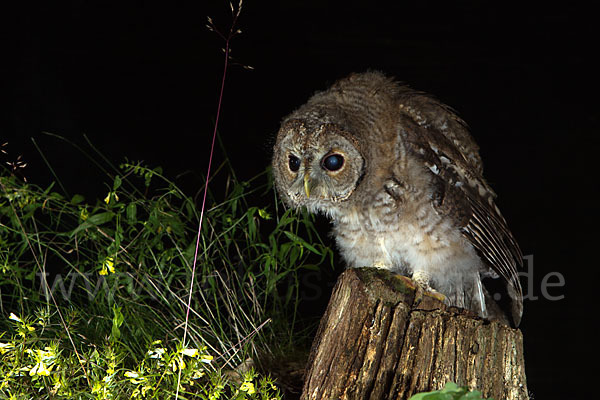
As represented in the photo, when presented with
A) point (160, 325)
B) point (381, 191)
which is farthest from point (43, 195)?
point (381, 191)

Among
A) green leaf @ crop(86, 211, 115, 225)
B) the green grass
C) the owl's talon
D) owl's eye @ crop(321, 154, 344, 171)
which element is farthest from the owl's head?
green leaf @ crop(86, 211, 115, 225)

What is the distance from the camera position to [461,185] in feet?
8.29

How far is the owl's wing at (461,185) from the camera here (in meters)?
2.49

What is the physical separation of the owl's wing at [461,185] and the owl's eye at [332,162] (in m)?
0.29

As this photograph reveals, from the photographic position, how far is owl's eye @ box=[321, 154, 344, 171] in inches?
92.3

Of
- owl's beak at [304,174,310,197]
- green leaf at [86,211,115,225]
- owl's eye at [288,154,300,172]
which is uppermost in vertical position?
owl's eye at [288,154,300,172]

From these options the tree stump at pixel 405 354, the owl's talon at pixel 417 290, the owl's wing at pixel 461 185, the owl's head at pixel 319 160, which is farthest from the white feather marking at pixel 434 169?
the tree stump at pixel 405 354

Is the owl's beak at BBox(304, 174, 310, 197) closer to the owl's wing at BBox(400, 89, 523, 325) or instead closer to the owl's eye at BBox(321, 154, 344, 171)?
the owl's eye at BBox(321, 154, 344, 171)

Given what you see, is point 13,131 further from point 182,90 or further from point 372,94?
point 372,94

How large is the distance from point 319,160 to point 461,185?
1.81 ft

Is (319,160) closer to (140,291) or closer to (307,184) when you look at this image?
(307,184)

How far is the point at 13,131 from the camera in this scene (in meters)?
3.04

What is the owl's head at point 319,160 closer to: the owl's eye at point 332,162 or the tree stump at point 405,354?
the owl's eye at point 332,162

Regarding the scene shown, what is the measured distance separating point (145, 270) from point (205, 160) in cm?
78
